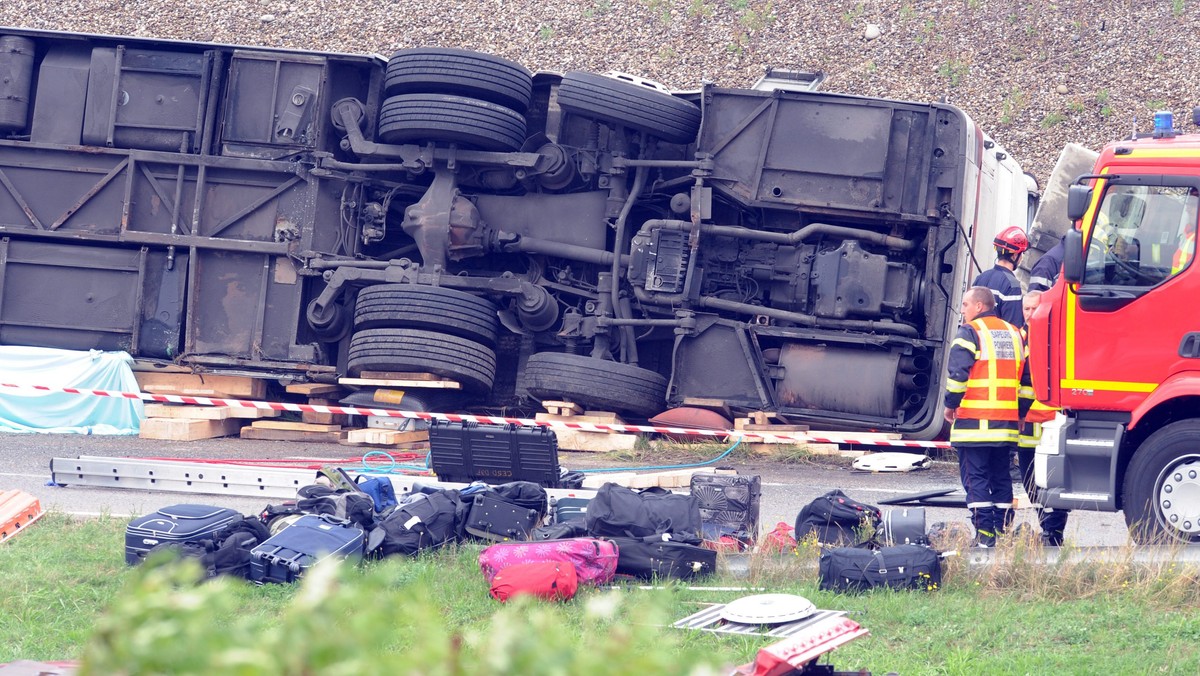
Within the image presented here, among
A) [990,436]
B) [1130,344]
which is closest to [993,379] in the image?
[990,436]

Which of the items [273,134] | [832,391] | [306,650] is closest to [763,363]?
[832,391]

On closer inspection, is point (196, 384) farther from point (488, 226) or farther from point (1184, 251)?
point (1184, 251)

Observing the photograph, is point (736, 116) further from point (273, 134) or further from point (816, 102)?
point (273, 134)

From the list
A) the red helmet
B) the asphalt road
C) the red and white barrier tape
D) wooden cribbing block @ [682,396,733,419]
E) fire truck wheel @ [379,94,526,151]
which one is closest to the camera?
the asphalt road

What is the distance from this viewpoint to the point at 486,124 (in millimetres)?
10234

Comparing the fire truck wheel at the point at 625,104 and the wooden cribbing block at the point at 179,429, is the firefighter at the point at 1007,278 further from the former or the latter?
the wooden cribbing block at the point at 179,429

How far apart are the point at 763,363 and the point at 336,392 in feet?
12.5

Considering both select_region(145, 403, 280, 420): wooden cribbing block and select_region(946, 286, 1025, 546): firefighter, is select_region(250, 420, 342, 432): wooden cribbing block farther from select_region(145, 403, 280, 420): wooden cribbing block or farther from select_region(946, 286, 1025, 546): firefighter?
select_region(946, 286, 1025, 546): firefighter

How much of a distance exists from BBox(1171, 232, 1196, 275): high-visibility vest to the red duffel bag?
3.36m

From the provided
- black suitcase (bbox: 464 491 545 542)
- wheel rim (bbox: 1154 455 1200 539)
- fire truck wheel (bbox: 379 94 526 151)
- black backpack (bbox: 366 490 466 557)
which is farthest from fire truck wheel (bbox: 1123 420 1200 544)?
fire truck wheel (bbox: 379 94 526 151)

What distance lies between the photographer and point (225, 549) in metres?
5.86

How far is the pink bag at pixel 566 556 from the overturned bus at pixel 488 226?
4245mm

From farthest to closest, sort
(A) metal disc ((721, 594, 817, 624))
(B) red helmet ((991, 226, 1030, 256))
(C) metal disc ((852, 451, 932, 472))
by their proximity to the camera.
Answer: (C) metal disc ((852, 451, 932, 472)) < (B) red helmet ((991, 226, 1030, 256)) < (A) metal disc ((721, 594, 817, 624))

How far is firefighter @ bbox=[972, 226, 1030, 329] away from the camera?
877cm
